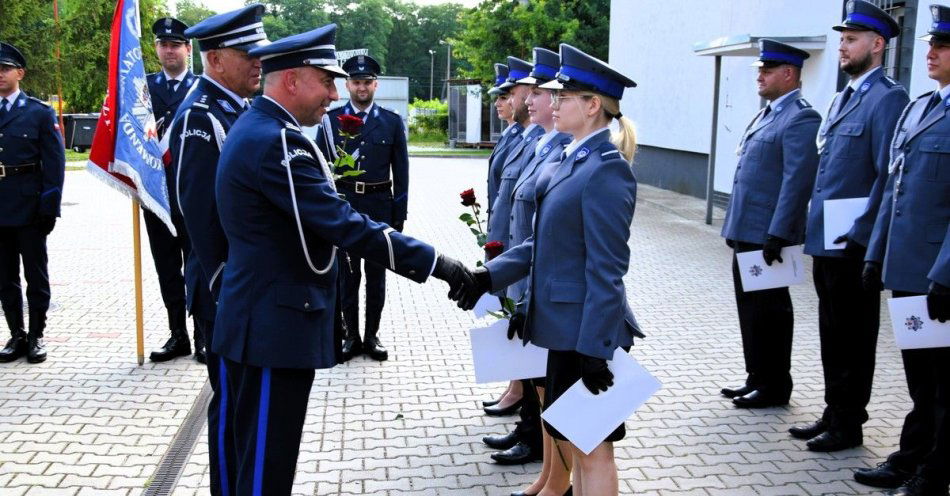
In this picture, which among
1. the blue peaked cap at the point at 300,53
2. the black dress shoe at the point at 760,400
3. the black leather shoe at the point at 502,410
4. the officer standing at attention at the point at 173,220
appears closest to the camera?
the blue peaked cap at the point at 300,53

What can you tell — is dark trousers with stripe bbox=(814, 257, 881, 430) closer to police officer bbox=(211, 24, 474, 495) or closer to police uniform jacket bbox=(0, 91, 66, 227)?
police officer bbox=(211, 24, 474, 495)

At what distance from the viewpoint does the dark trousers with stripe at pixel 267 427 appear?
3240 mm

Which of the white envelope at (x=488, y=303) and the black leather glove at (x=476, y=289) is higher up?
the black leather glove at (x=476, y=289)

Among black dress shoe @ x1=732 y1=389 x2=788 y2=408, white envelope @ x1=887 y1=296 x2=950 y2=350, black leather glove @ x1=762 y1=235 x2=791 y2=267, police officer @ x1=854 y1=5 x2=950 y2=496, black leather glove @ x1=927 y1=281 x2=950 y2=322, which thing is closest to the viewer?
black leather glove @ x1=927 y1=281 x2=950 y2=322

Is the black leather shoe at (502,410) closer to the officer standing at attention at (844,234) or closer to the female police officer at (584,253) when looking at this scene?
the officer standing at attention at (844,234)

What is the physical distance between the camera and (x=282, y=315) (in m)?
3.19

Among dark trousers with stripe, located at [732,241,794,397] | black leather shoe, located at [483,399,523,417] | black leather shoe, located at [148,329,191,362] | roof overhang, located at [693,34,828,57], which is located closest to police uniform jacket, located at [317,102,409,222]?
black leather shoe, located at [148,329,191,362]

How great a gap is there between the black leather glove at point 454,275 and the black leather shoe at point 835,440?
2790 mm

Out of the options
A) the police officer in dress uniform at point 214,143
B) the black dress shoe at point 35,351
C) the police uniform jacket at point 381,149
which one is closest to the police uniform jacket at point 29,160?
the black dress shoe at point 35,351

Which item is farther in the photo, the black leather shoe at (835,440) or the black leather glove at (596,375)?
the black leather shoe at (835,440)

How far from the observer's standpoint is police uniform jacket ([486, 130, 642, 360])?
3318 millimetres

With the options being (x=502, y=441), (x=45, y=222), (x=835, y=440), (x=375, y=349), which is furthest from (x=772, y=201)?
(x=45, y=222)

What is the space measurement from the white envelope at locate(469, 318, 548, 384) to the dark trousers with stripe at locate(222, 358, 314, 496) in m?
0.85

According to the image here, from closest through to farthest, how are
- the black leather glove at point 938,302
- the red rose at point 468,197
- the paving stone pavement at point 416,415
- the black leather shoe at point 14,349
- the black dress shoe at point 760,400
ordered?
the black leather glove at point 938,302 < the red rose at point 468,197 < the paving stone pavement at point 416,415 < the black dress shoe at point 760,400 < the black leather shoe at point 14,349
